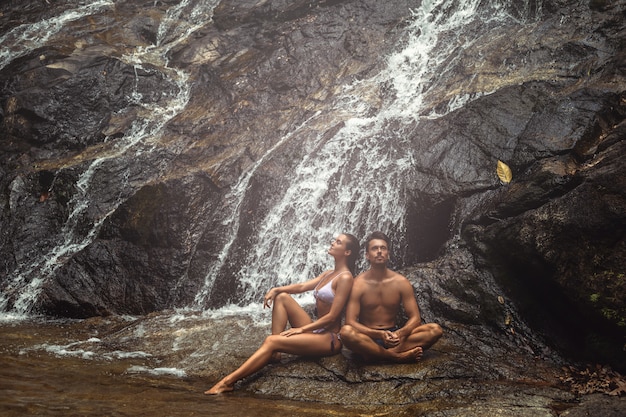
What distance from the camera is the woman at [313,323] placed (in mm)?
4882

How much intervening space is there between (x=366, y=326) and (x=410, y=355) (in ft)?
1.77

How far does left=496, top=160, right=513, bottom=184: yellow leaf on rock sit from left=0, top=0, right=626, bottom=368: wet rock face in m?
0.12

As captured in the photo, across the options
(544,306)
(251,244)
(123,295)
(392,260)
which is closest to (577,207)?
(544,306)

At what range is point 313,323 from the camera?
517 centimetres

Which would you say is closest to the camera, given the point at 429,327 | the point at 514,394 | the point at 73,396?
the point at 73,396

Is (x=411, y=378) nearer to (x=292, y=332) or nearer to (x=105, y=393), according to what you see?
(x=292, y=332)

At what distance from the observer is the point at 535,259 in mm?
5836

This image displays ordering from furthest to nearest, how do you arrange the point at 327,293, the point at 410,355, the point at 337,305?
1. the point at 327,293
2. the point at 337,305
3. the point at 410,355

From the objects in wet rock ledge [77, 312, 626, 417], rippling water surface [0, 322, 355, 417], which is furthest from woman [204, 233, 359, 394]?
rippling water surface [0, 322, 355, 417]

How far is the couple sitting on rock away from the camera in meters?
4.95

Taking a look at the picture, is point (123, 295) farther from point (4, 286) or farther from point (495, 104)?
point (495, 104)

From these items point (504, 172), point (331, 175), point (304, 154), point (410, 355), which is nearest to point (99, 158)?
point (304, 154)

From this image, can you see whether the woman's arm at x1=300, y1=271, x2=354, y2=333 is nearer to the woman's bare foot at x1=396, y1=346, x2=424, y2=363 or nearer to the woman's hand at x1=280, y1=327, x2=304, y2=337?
the woman's hand at x1=280, y1=327, x2=304, y2=337

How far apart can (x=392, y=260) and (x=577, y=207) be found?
123 inches
